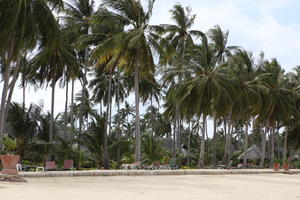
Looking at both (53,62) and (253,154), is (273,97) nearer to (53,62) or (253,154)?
(253,154)

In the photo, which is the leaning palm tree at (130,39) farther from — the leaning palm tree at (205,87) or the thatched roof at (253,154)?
the thatched roof at (253,154)

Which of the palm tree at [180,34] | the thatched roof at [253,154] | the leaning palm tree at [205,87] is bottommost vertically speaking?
the thatched roof at [253,154]

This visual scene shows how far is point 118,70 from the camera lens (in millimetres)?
31766

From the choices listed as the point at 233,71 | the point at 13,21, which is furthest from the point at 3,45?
the point at 233,71

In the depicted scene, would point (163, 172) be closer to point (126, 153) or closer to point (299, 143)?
point (126, 153)

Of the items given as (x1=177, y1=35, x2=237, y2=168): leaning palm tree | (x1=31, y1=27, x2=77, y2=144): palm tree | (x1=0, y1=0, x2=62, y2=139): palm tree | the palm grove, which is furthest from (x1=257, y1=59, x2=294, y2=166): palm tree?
(x1=0, y1=0, x2=62, y2=139): palm tree

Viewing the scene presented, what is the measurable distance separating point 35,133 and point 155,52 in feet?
39.1

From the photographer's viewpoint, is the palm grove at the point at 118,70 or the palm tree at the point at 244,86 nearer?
the palm grove at the point at 118,70

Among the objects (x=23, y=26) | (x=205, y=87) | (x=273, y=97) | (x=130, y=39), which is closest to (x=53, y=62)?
(x=130, y=39)

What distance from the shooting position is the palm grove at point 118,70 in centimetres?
2081

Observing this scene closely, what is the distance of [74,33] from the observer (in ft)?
98.0

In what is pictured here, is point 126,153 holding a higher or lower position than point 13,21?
lower

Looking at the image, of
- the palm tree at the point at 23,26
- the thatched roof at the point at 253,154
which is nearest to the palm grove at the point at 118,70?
the palm tree at the point at 23,26

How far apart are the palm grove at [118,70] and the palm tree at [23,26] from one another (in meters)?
0.04
